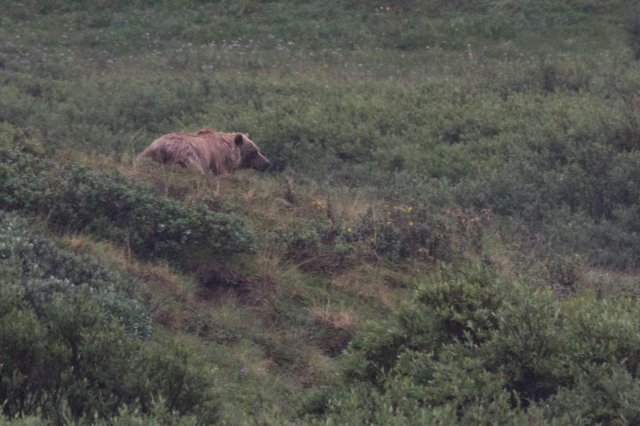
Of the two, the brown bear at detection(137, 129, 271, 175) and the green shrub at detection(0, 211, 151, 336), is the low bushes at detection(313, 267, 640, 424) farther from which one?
the brown bear at detection(137, 129, 271, 175)

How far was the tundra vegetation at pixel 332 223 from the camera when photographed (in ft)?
18.5

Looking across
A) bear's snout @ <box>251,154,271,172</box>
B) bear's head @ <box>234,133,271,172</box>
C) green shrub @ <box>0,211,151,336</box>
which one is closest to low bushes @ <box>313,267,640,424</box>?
green shrub @ <box>0,211,151,336</box>

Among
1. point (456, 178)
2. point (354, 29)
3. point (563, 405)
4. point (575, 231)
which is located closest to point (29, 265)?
point (563, 405)

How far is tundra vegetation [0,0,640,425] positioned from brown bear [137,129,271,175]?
0.52m

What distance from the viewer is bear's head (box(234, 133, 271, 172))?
46.3 ft

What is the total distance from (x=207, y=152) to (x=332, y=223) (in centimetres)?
301

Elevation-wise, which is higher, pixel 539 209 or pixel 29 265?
pixel 29 265

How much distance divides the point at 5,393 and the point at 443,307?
2800 mm

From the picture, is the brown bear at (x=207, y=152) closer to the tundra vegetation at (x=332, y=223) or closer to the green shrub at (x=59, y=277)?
the tundra vegetation at (x=332, y=223)

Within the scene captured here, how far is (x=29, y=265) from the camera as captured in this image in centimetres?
728

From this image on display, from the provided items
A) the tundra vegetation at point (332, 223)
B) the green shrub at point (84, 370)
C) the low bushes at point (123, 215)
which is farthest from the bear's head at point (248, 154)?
the green shrub at point (84, 370)

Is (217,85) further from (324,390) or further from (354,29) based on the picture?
(324,390)

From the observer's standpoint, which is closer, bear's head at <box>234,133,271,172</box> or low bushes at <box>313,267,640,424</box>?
low bushes at <box>313,267,640,424</box>

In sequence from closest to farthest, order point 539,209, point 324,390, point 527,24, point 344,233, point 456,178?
point 324,390 < point 344,233 < point 539,209 < point 456,178 < point 527,24
